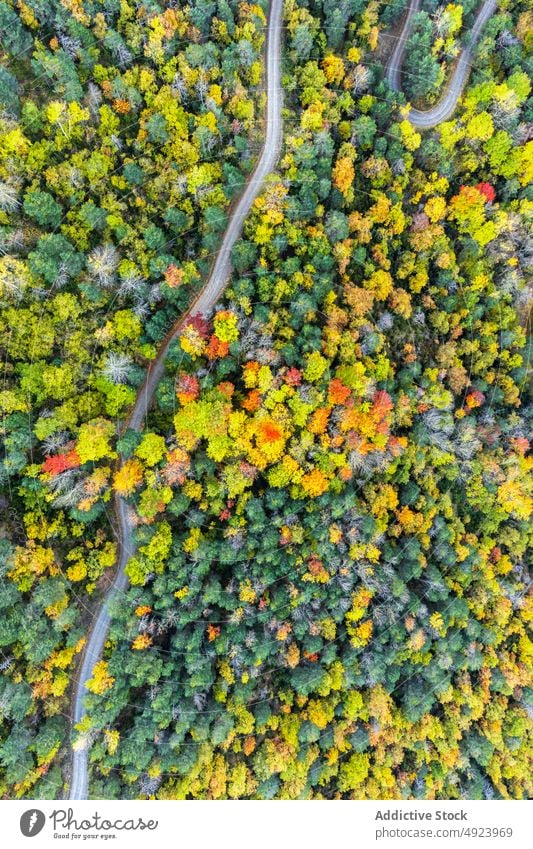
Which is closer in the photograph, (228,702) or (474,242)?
(228,702)

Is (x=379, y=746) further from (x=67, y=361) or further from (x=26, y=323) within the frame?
(x=26, y=323)

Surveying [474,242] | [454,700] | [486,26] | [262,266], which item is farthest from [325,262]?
[454,700]

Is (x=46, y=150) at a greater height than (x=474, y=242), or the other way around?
(x=46, y=150)
